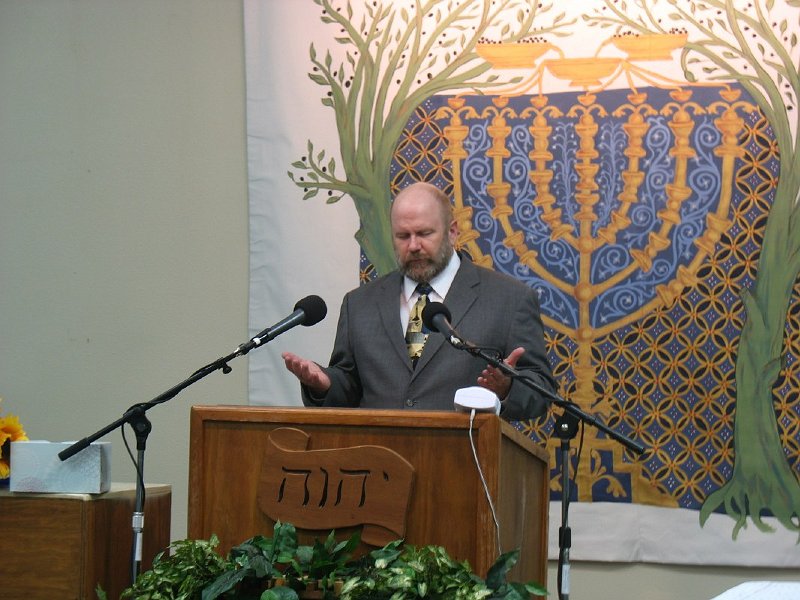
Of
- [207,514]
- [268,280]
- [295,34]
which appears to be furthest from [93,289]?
[207,514]

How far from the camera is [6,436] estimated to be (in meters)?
2.87

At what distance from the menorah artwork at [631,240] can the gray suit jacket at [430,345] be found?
0.64 m

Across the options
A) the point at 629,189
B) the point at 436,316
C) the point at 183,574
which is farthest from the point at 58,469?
the point at 629,189

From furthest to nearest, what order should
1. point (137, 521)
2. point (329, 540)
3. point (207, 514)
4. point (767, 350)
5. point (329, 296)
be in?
1. point (329, 296)
2. point (767, 350)
3. point (137, 521)
4. point (207, 514)
5. point (329, 540)

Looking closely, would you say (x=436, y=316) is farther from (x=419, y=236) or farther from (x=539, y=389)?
(x=419, y=236)

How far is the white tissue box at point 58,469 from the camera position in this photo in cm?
268

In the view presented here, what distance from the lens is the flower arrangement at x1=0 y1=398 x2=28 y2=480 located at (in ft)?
9.32

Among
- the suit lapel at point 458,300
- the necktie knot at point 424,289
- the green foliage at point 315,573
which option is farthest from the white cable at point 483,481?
the necktie knot at point 424,289

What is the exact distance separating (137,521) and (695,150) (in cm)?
236

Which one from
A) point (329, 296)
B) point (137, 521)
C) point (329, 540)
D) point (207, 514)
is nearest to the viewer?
point (329, 540)

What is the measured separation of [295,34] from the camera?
4188 mm

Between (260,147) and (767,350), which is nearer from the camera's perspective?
(767,350)

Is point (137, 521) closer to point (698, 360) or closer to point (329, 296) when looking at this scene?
point (329, 296)

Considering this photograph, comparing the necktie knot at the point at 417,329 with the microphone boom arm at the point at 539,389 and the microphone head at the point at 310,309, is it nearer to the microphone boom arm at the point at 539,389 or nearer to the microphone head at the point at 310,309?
the microphone head at the point at 310,309
